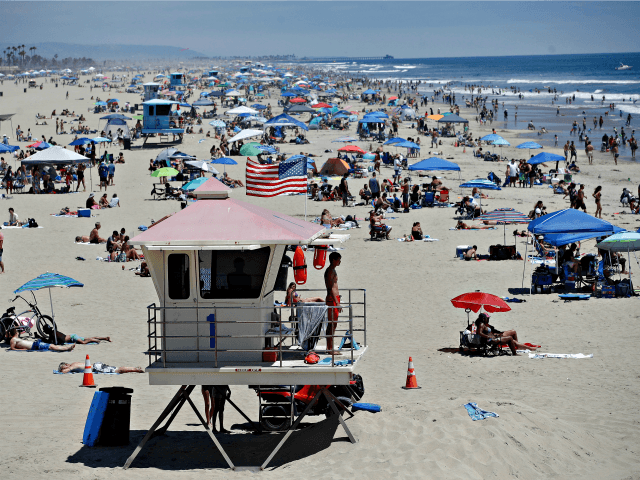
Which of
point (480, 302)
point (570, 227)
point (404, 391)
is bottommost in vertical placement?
point (404, 391)

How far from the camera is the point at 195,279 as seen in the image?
28.1 feet

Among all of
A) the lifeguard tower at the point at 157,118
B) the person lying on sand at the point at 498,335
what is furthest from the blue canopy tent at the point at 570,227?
the lifeguard tower at the point at 157,118

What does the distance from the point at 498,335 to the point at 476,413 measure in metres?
4.16

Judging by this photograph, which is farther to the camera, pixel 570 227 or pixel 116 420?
pixel 570 227

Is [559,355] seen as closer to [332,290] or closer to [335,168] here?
[332,290]

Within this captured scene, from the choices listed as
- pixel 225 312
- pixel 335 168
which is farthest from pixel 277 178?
pixel 335 168

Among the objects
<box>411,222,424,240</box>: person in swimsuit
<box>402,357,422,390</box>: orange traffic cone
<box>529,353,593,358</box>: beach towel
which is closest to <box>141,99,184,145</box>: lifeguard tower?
<box>411,222,424,240</box>: person in swimsuit

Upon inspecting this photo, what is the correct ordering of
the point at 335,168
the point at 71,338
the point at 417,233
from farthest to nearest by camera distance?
the point at 335,168 < the point at 417,233 < the point at 71,338

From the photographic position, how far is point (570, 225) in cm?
1702

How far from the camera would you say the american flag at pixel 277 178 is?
18.8 metres

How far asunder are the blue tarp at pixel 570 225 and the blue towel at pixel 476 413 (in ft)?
27.7

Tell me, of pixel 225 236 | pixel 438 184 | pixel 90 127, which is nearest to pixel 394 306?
pixel 225 236

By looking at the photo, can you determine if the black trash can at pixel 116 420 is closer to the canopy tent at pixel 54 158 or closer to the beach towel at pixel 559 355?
the beach towel at pixel 559 355

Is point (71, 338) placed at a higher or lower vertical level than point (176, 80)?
lower
